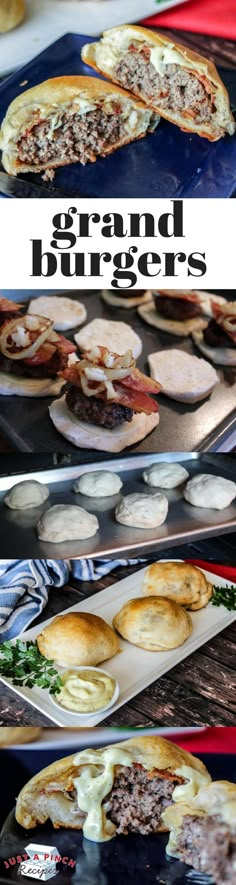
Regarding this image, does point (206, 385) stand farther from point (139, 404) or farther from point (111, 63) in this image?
point (111, 63)

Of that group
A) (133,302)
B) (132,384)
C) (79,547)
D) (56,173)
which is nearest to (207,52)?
(56,173)

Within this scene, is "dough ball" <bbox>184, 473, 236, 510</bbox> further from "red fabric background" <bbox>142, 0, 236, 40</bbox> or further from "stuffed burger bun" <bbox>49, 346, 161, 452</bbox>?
"red fabric background" <bbox>142, 0, 236, 40</bbox>

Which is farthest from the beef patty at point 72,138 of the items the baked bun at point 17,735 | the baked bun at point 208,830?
the baked bun at point 208,830

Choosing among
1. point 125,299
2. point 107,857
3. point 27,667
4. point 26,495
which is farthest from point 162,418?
point 107,857

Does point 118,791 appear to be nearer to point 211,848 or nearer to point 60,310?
point 211,848

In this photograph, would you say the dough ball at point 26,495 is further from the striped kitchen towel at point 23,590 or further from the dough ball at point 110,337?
the dough ball at point 110,337

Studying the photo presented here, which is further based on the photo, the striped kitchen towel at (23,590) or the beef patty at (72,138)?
the striped kitchen towel at (23,590)
